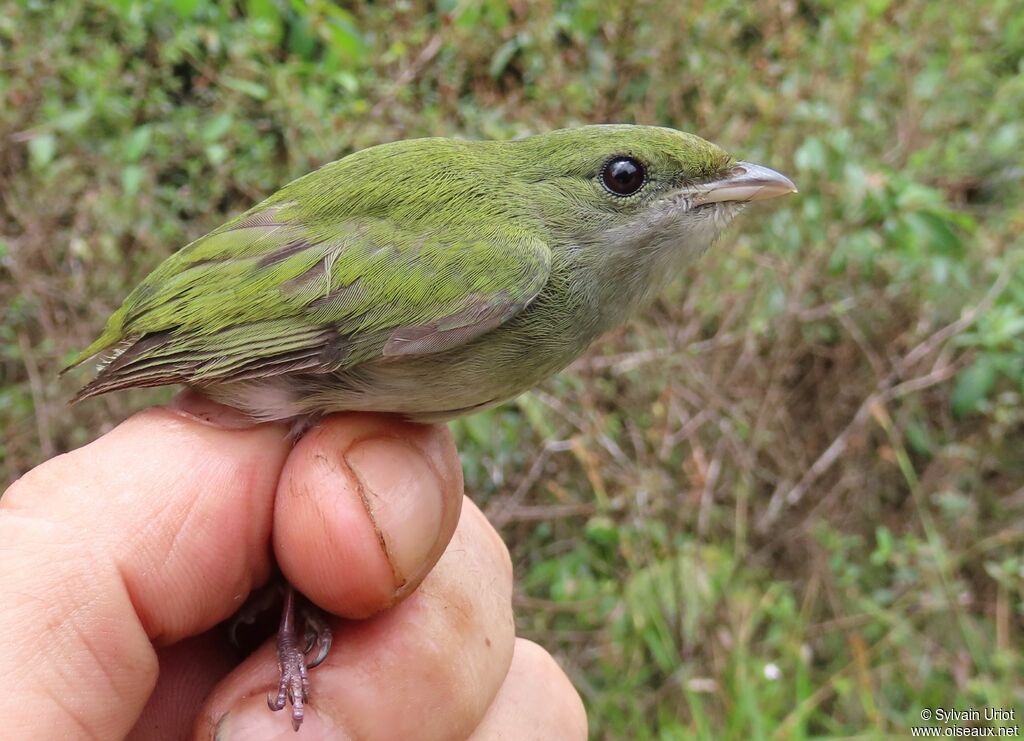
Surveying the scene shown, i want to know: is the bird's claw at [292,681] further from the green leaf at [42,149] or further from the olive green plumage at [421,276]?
the green leaf at [42,149]

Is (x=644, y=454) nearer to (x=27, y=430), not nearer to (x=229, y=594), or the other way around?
(x=229, y=594)

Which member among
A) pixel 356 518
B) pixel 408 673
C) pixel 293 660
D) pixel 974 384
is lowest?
pixel 974 384

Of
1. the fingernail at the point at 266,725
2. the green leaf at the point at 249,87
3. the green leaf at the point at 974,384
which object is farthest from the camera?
the green leaf at the point at 974,384

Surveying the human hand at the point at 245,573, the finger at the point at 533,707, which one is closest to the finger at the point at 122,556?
the human hand at the point at 245,573

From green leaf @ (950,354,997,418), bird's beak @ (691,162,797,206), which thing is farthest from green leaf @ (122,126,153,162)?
green leaf @ (950,354,997,418)

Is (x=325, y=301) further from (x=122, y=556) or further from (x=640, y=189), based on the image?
(x=640, y=189)

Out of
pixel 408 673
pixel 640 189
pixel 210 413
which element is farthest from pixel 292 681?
pixel 640 189
